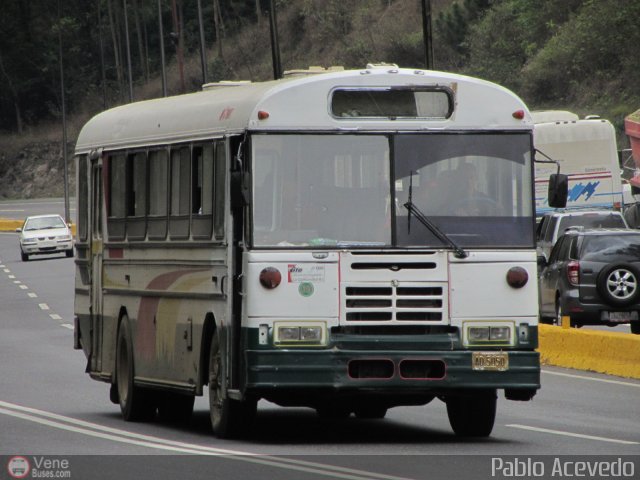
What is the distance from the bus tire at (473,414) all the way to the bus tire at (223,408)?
61.0 inches

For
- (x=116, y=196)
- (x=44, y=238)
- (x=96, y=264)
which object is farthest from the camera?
(x=44, y=238)

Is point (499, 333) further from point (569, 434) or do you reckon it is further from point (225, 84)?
point (225, 84)

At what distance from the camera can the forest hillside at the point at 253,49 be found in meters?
73.4

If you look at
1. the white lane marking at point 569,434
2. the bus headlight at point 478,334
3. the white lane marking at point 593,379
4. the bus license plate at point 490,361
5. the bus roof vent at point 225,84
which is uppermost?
→ the bus roof vent at point 225,84

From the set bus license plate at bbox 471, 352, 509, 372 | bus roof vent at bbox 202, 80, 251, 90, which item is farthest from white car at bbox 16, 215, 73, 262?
bus license plate at bbox 471, 352, 509, 372

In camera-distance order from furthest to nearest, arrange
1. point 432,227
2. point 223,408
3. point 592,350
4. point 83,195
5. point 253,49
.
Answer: point 253,49
point 592,350
point 83,195
point 223,408
point 432,227

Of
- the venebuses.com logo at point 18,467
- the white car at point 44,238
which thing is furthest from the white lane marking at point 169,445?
the white car at point 44,238

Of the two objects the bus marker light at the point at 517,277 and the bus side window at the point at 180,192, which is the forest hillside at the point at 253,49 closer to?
the bus side window at the point at 180,192

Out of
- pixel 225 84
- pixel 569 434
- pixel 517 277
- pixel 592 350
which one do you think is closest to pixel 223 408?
→ pixel 517 277

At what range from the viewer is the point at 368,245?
42.1 ft

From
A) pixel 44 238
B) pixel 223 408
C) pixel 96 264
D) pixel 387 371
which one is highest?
pixel 44 238

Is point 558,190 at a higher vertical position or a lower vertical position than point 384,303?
higher

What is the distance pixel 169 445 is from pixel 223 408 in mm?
548

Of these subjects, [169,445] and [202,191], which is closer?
[169,445]
